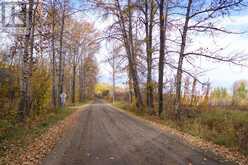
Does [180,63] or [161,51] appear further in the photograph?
[161,51]

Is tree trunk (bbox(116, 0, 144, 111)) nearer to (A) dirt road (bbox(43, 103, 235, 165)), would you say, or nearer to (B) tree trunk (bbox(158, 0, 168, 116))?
(B) tree trunk (bbox(158, 0, 168, 116))

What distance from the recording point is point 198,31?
15.5m

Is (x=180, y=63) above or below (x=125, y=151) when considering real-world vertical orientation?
above

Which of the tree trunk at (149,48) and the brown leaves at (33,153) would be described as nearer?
the brown leaves at (33,153)

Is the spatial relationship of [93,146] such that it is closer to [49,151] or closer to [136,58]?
[49,151]

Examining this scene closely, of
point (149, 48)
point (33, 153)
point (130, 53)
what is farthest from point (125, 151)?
point (130, 53)

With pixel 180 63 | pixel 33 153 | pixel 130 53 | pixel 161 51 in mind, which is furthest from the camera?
pixel 130 53

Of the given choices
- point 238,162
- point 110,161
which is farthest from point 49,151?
point 238,162

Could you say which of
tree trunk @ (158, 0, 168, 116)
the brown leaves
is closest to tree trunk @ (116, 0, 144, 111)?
tree trunk @ (158, 0, 168, 116)

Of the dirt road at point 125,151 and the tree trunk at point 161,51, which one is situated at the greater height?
the tree trunk at point 161,51

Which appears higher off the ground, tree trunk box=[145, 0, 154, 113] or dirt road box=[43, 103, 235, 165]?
tree trunk box=[145, 0, 154, 113]

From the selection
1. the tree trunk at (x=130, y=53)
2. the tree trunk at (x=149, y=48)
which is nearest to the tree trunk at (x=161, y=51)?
the tree trunk at (x=149, y=48)

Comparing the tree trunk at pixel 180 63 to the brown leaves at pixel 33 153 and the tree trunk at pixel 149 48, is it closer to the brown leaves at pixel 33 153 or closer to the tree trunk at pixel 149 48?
the tree trunk at pixel 149 48

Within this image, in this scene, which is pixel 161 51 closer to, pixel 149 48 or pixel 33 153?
pixel 149 48
